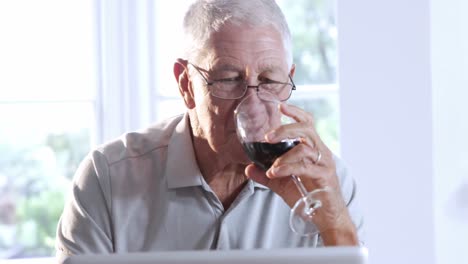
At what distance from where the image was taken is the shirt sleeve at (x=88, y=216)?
196 centimetres

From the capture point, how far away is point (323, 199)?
1.67 meters

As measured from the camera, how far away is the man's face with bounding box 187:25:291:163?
1.94 metres

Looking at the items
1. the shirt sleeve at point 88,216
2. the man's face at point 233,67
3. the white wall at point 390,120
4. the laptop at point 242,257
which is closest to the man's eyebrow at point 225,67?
the man's face at point 233,67

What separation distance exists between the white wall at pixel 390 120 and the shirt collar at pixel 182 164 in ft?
5.04

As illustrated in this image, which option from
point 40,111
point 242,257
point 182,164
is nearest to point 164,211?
point 182,164

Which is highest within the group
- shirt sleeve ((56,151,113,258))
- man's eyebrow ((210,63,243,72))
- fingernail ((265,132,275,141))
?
man's eyebrow ((210,63,243,72))

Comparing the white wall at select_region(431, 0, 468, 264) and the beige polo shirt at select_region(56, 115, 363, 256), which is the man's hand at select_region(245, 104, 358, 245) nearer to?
the beige polo shirt at select_region(56, 115, 363, 256)

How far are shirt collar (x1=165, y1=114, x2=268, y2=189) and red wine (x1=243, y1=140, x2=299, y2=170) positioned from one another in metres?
0.30

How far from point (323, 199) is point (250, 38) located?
482 mm

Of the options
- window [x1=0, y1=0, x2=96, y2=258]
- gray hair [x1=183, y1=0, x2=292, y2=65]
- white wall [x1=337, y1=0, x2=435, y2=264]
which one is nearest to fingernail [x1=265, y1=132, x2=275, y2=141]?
gray hair [x1=183, y1=0, x2=292, y2=65]

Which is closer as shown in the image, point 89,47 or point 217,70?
point 217,70

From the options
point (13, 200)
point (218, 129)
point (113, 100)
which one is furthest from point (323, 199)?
point (13, 200)

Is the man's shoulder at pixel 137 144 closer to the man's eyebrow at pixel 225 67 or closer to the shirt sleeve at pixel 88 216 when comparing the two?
the shirt sleeve at pixel 88 216

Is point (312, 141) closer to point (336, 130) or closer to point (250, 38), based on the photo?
point (250, 38)
